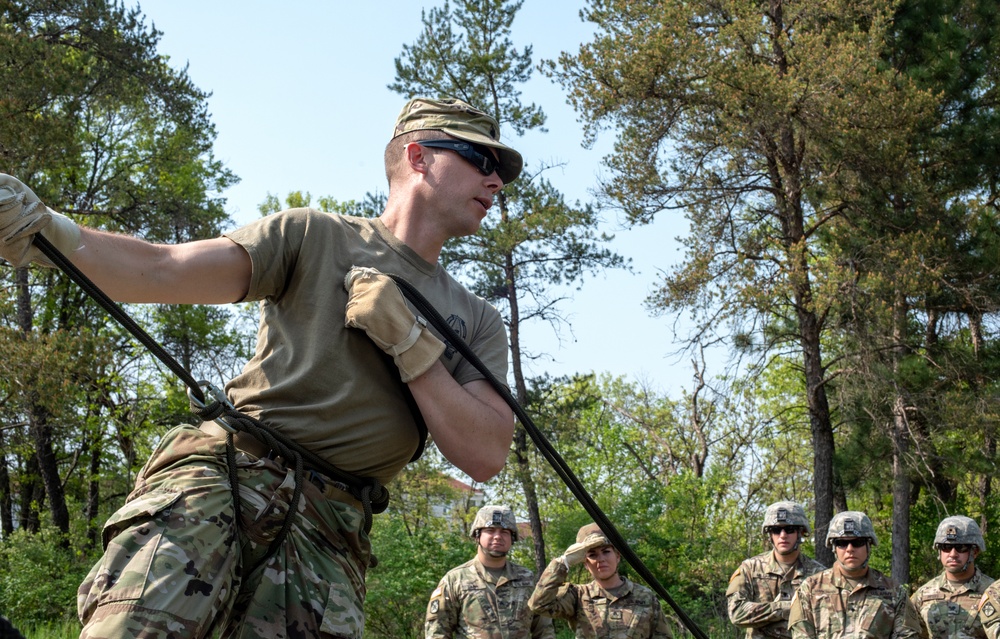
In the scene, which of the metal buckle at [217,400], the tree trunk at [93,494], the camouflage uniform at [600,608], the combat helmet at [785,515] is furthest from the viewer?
the tree trunk at [93,494]

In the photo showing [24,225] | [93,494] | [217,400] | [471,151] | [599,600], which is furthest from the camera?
[93,494]

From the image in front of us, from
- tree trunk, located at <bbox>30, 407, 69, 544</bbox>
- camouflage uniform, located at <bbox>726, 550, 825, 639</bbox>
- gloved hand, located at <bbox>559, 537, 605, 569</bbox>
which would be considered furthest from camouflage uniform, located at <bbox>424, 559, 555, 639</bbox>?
tree trunk, located at <bbox>30, 407, 69, 544</bbox>

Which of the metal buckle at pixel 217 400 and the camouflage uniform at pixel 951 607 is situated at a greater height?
the camouflage uniform at pixel 951 607

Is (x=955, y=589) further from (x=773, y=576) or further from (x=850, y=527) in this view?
(x=850, y=527)

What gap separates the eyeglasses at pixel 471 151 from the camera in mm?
3441

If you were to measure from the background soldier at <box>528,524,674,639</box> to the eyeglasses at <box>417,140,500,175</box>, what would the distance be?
7.85 metres

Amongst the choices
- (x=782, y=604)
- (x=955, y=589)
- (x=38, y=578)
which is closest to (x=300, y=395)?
(x=782, y=604)

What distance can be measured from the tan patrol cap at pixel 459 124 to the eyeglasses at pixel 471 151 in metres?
0.02

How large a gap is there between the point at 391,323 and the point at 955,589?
10.5 m

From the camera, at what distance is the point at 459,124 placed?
11.4ft

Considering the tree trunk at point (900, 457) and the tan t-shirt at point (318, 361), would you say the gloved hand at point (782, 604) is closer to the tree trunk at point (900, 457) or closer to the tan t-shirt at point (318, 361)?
the tan t-shirt at point (318, 361)

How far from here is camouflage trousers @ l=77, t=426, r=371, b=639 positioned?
2443 mm

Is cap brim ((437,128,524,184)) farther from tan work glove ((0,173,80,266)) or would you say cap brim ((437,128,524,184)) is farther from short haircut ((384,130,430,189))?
tan work glove ((0,173,80,266))

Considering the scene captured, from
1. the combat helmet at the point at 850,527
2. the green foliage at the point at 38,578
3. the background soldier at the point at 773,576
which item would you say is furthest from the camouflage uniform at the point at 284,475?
the green foliage at the point at 38,578
